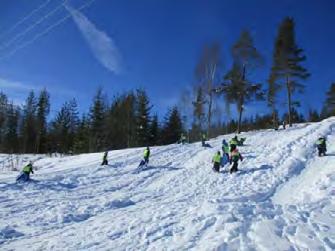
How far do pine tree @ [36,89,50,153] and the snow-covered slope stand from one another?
39.7m

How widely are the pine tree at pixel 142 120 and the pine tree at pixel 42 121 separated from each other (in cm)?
1845

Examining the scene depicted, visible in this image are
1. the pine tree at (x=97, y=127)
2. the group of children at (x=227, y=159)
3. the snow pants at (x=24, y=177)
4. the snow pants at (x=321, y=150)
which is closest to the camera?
the group of children at (x=227, y=159)

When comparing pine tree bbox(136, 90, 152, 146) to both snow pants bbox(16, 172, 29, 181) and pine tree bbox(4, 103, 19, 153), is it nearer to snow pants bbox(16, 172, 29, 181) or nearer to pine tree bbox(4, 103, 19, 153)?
pine tree bbox(4, 103, 19, 153)

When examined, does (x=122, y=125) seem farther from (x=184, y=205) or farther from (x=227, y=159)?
(x=184, y=205)

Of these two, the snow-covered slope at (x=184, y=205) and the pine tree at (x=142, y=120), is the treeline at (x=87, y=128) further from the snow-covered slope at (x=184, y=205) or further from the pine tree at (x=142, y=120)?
the snow-covered slope at (x=184, y=205)

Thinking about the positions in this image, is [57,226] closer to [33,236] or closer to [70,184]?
[33,236]

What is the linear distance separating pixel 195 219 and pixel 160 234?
1.34 meters

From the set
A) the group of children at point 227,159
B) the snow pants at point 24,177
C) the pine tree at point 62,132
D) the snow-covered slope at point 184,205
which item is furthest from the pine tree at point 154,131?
the snow pants at point 24,177

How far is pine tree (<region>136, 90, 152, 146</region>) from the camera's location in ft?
181

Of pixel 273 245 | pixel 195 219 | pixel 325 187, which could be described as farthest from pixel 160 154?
pixel 273 245

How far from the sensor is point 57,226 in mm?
11867

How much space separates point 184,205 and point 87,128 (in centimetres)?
4602

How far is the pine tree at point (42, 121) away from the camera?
6094cm

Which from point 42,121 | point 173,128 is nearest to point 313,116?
point 173,128
